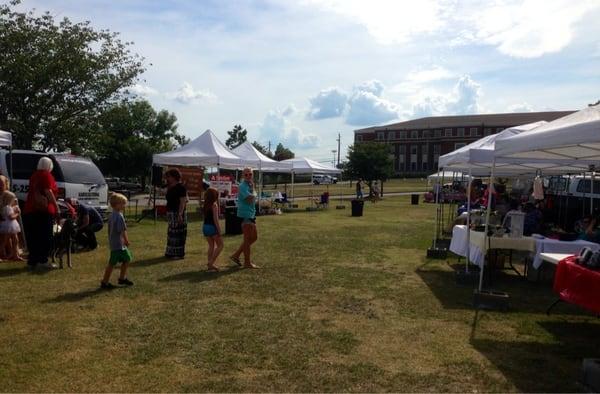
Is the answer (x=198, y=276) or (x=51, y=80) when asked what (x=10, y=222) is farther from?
(x=51, y=80)

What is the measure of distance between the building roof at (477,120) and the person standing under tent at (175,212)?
8371 centimetres

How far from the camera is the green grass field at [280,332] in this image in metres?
4.09

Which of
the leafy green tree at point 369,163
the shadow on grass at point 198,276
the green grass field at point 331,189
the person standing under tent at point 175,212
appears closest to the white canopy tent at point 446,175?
the shadow on grass at point 198,276

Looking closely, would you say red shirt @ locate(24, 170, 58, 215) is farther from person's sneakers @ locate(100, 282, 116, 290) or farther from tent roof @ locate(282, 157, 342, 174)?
tent roof @ locate(282, 157, 342, 174)

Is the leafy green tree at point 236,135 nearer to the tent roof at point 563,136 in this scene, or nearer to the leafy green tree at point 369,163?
the leafy green tree at point 369,163

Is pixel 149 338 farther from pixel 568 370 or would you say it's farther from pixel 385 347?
pixel 568 370

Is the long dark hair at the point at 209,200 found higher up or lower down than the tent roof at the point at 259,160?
lower down

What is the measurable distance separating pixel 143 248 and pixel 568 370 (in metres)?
8.27

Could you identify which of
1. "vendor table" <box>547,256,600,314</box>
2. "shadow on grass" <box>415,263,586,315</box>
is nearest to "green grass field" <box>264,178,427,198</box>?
"shadow on grass" <box>415,263,586,315</box>

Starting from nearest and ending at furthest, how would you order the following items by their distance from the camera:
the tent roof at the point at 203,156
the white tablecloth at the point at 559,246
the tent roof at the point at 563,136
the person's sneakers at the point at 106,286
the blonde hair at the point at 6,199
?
the tent roof at the point at 563,136 < the person's sneakers at the point at 106,286 < the white tablecloth at the point at 559,246 < the blonde hair at the point at 6,199 < the tent roof at the point at 203,156

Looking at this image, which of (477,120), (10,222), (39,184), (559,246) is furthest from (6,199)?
(477,120)

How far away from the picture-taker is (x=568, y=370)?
444cm

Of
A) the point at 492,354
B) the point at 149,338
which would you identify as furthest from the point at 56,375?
the point at 492,354

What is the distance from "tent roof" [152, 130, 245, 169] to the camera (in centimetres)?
1731
